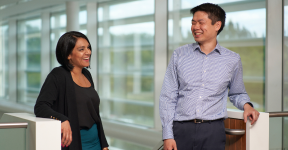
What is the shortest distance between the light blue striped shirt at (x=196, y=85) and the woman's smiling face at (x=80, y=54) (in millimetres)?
662

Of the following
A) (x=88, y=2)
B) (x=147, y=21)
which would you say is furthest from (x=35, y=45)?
(x=147, y=21)

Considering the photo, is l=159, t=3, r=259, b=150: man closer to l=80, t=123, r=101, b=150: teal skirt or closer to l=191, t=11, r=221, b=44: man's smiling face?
l=191, t=11, r=221, b=44: man's smiling face

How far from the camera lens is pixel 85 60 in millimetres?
2371

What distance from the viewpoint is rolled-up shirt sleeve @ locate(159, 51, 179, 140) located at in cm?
215

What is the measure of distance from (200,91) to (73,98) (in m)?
0.94

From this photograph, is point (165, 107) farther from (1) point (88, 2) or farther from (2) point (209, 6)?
(1) point (88, 2)

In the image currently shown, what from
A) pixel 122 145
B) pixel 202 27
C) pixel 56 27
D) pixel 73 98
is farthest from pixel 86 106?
pixel 56 27

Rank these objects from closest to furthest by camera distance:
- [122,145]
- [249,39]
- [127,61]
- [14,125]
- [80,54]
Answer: [14,125], [80,54], [249,39], [122,145], [127,61]

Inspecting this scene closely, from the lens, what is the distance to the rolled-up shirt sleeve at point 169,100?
7.05ft

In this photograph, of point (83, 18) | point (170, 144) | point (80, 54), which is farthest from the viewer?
point (83, 18)

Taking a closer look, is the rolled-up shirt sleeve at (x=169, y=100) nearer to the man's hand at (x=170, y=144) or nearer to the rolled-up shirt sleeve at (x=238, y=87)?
the man's hand at (x=170, y=144)

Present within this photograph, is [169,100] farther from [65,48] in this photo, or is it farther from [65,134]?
[65,48]

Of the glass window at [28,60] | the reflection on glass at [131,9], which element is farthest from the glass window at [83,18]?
the glass window at [28,60]

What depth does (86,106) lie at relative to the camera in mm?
2264
